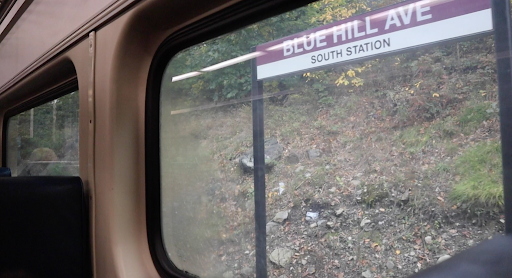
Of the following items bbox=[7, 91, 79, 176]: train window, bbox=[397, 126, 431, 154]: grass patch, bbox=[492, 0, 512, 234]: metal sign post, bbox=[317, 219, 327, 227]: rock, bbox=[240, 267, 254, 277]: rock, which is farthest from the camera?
bbox=[7, 91, 79, 176]: train window

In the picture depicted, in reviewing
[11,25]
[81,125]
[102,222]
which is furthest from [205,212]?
[11,25]

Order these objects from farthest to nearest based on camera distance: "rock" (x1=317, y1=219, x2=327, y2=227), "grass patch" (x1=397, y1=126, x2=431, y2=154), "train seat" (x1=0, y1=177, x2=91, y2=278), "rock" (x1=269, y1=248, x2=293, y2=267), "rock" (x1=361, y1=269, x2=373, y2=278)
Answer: "train seat" (x1=0, y1=177, x2=91, y2=278) < "rock" (x1=269, y1=248, x2=293, y2=267) < "rock" (x1=317, y1=219, x2=327, y2=227) < "rock" (x1=361, y1=269, x2=373, y2=278) < "grass patch" (x1=397, y1=126, x2=431, y2=154)

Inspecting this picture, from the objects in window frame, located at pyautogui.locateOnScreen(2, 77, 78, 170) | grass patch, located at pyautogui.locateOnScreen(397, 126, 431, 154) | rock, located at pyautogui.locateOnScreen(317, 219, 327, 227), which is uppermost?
window frame, located at pyautogui.locateOnScreen(2, 77, 78, 170)

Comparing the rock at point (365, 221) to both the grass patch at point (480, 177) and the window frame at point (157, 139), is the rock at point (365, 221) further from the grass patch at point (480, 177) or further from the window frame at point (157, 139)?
the window frame at point (157, 139)

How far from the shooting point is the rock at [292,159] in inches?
52.1

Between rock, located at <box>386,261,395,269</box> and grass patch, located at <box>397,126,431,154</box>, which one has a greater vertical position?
grass patch, located at <box>397,126,431,154</box>

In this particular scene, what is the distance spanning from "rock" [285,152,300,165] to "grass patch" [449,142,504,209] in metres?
0.53

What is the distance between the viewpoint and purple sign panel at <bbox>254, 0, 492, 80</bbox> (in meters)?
0.92

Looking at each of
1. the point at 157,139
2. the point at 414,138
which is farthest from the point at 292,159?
the point at 157,139

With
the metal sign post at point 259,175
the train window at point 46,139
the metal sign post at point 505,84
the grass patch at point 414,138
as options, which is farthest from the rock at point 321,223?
the train window at point 46,139

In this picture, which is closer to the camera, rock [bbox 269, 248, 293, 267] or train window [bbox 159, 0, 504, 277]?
train window [bbox 159, 0, 504, 277]

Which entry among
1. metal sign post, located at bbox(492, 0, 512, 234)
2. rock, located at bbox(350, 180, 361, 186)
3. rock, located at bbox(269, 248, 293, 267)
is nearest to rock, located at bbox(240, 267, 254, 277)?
rock, located at bbox(269, 248, 293, 267)

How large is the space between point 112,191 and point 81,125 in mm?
471

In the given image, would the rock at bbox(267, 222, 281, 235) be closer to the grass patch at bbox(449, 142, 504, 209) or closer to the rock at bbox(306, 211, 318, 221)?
the rock at bbox(306, 211, 318, 221)
